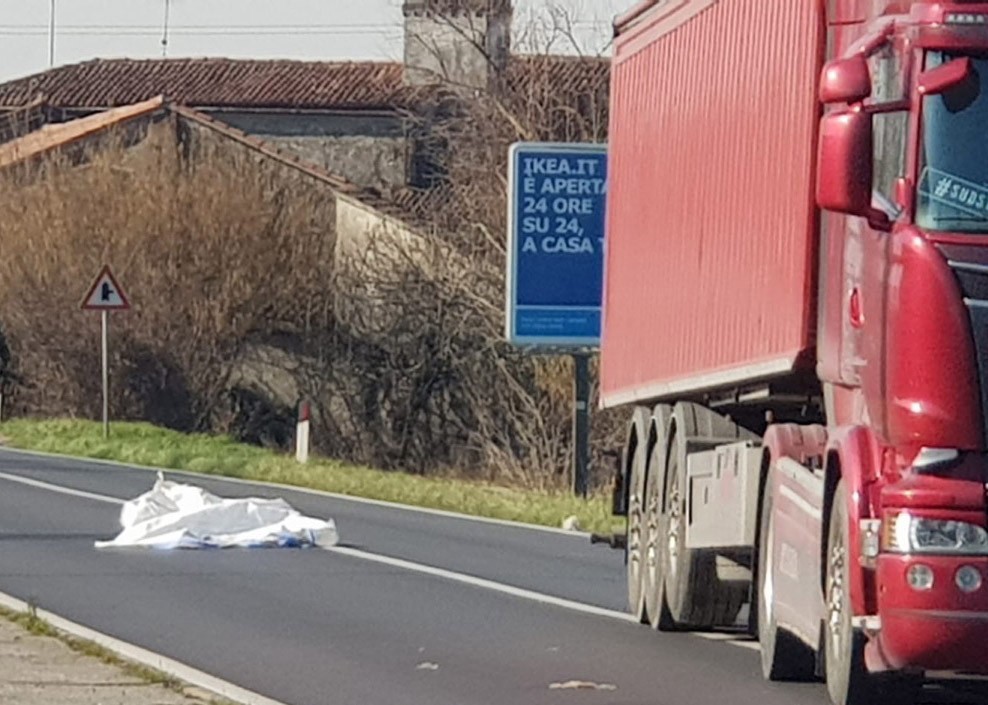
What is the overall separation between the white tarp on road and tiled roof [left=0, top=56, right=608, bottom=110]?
162 feet

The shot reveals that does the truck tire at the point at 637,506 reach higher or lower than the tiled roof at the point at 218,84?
lower

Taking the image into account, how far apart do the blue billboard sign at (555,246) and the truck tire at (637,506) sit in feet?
49.0

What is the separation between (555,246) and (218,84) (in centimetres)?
4586

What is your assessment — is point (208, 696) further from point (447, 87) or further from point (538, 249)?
point (447, 87)

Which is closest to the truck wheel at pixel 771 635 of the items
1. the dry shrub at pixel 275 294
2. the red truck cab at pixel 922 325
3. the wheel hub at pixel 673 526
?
the wheel hub at pixel 673 526

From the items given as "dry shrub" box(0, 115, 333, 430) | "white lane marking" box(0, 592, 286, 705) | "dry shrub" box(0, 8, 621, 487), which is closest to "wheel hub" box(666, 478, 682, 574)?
"white lane marking" box(0, 592, 286, 705)

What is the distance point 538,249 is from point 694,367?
17.1m

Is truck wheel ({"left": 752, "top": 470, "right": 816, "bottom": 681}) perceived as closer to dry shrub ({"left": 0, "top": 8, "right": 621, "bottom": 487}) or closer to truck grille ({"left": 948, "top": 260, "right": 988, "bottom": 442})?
truck grille ({"left": 948, "top": 260, "right": 988, "bottom": 442})

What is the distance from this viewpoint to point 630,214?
54.1ft

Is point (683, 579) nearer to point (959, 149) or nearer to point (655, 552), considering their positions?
point (655, 552)

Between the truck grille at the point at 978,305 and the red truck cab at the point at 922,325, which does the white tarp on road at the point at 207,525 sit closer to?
the red truck cab at the point at 922,325

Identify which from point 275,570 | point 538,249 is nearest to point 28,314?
point 538,249

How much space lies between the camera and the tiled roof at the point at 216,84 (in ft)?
241

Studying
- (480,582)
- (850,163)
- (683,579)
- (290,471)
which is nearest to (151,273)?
(290,471)
